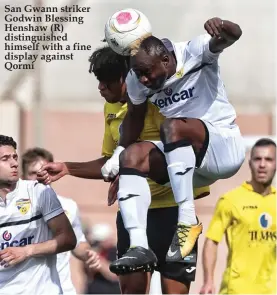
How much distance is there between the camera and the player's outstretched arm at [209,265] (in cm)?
855

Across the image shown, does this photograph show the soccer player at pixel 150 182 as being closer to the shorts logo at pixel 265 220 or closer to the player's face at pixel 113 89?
the player's face at pixel 113 89

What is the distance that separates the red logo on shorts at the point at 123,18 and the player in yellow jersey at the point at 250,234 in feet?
10.2

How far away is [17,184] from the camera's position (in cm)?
686

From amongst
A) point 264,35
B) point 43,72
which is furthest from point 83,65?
point 264,35

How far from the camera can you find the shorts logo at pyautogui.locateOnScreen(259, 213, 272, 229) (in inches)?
340

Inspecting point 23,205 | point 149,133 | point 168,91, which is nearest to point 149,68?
point 168,91

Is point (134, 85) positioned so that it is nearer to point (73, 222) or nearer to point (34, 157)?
point (34, 157)

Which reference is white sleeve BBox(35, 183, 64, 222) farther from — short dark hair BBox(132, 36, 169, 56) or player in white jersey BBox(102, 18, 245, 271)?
short dark hair BBox(132, 36, 169, 56)

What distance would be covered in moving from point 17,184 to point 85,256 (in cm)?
→ 139

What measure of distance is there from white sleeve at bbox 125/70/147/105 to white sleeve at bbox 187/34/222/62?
359 mm

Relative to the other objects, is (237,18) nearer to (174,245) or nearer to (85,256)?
(85,256)

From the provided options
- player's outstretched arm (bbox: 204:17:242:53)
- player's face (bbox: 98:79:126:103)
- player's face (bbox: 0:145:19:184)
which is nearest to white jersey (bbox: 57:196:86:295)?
player's face (bbox: 0:145:19:184)

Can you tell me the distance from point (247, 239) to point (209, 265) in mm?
379

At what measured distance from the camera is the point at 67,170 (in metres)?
6.38
